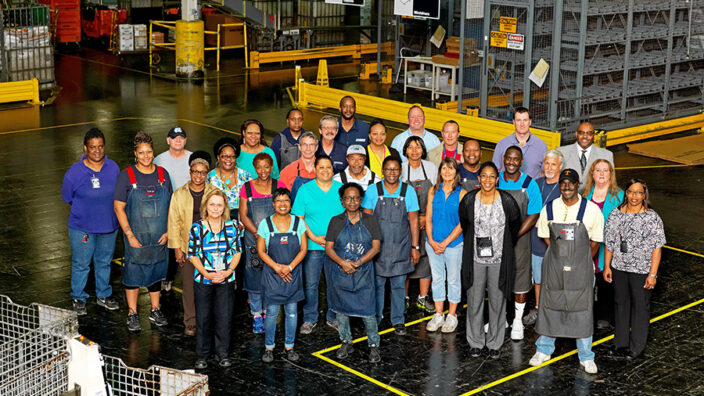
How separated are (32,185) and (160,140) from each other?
419 cm

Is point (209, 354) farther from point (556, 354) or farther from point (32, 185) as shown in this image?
point (32, 185)

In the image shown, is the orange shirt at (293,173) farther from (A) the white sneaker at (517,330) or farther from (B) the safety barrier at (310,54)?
(B) the safety barrier at (310,54)

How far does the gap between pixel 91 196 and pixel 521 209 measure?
15.2ft

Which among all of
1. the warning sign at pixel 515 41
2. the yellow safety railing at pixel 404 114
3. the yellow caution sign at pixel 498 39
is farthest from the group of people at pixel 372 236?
the yellow caution sign at pixel 498 39

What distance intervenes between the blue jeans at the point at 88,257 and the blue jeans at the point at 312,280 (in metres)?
2.30

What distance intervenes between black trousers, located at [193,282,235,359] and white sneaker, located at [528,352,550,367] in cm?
307

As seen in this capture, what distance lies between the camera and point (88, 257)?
10.2 metres

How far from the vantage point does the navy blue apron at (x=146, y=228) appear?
31.2ft

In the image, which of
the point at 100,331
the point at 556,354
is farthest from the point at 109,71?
the point at 556,354

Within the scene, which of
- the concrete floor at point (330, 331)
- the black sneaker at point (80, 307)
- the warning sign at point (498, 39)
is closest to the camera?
the concrete floor at point (330, 331)

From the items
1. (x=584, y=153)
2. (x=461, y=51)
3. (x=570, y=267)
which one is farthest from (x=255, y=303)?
(x=461, y=51)

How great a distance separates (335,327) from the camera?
10023mm

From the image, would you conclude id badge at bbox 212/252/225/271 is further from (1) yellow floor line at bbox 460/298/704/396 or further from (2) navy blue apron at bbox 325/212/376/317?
(1) yellow floor line at bbox 460/298/704/396

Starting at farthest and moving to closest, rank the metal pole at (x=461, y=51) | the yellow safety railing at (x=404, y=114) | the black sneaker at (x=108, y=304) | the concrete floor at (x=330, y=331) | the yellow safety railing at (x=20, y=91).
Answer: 1. the yellow safety railing at (x=20, y=91)
2. the metal pole at (x=461, y=51)
3. the yellow safety railing at (x=404, y=114)
4. the black sneaker at (x=108, y=304)
5. the concrete floor at (x=330, y=331)
